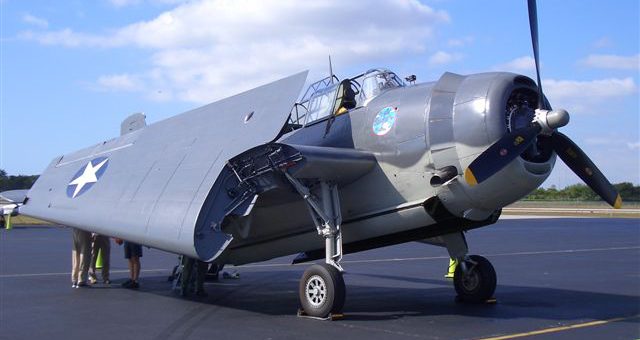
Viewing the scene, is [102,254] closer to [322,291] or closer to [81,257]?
[81,257]

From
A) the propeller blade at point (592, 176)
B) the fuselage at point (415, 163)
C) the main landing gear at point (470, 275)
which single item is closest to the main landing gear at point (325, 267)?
the fuselage at point (415, 163)

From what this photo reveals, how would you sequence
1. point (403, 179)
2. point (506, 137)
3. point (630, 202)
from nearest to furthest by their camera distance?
point (506, 137)
point (403, 179)
point (630, 202)

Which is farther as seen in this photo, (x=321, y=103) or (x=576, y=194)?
(x=576, y=194)

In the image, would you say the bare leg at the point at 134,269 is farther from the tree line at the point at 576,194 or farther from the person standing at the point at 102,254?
the tree line at the point at 576,194

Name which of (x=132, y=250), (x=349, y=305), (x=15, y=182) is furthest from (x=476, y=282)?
(x=15, y=182)

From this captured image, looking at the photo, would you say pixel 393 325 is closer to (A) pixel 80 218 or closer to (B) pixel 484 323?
(B) pixel 484 323

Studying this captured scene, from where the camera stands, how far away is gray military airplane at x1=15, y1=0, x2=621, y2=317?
29.7 ft

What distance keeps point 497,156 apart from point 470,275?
11.7ft

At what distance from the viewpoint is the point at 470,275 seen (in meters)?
11.5

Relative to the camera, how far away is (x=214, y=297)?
41.4 feet

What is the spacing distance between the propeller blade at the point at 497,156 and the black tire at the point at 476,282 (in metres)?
3.23

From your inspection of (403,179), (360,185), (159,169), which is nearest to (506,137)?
(403,179)

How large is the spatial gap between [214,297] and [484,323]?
216 inches

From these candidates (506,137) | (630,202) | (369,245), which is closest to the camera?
(506,137)
